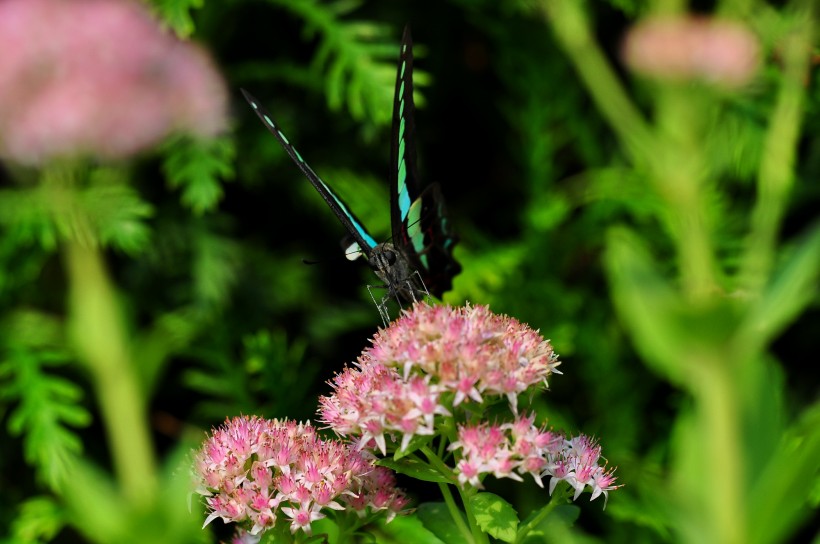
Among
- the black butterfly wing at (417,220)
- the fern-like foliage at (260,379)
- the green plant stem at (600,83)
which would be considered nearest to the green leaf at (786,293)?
the green plant stem at (600,83)

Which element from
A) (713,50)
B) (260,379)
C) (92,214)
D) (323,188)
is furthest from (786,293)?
(260,379)

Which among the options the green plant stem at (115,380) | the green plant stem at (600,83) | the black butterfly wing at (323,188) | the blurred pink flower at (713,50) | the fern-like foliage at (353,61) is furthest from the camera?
the fern-like foliage at (353,61)

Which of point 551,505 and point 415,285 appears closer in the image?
point 551,505

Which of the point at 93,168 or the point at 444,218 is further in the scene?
the point at 93,168

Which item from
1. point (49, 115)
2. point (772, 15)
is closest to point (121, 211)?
point (49, 115)

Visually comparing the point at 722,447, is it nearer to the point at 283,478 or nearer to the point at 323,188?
the point at 283,478

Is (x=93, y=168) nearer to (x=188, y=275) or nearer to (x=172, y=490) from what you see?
(x=188, y=275)

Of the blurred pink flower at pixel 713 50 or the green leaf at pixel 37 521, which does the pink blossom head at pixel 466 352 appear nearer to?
the blurred pink flower at pixel 713 50
